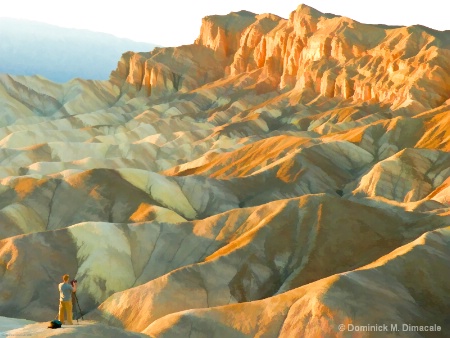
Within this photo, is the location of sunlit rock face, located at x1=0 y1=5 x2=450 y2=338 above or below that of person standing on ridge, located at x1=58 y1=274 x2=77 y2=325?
below

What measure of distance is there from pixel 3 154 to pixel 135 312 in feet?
237

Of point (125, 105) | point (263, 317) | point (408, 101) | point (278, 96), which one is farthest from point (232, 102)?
point (263, 317)

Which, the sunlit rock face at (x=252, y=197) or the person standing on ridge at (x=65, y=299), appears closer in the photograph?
the person standing on ridge at (x=65, y=299)

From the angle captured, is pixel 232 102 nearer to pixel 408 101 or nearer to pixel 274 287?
pixel 408 101

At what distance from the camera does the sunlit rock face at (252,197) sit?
31.8 meters

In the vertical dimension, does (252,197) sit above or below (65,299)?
below

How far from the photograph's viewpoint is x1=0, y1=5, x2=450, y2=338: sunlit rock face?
3184cm

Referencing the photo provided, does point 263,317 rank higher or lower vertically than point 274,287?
higher

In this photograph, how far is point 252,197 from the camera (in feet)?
225

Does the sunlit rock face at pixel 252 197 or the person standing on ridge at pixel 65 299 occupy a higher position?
the person standing on ridge at pixel 65 299

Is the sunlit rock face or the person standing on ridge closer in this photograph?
the person standing on ridge

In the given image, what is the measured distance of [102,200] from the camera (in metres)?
62.9

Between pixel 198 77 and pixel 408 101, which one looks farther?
pixel 198 77

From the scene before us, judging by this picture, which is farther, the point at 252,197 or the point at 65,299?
the point at 252,197
